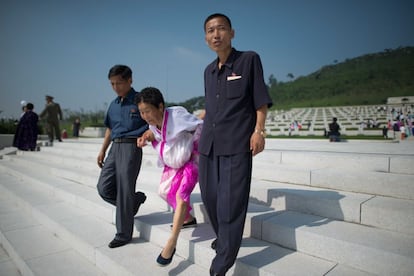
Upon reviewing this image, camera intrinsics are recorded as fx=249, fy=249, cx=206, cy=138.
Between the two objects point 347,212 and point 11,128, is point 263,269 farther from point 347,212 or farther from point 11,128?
point 11,128

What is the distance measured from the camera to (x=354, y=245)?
172 centimetres

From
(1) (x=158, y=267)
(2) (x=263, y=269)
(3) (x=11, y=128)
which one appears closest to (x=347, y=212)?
(2) (x=263, y=269)

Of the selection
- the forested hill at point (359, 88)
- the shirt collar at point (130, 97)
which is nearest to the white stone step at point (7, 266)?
the shirt collar at point (130, 97)

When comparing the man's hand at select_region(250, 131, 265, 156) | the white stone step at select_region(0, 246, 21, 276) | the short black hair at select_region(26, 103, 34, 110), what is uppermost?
the short black hair at select_region(26, 103, 34, 110)

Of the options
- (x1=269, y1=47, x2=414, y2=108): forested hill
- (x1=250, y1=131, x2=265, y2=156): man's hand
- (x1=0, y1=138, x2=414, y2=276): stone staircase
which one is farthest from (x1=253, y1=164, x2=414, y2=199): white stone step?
(x1=269, y1=47, x2=414, y2=108): forested hill

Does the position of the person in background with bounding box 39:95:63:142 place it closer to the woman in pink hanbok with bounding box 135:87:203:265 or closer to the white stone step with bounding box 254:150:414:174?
the white stone step with bounding box 254:150:414:174

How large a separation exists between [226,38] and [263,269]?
5.36 ft

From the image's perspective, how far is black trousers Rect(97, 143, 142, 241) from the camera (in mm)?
2439

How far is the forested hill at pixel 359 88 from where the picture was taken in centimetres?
4953

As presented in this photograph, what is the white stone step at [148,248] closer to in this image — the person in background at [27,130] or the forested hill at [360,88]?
the person in background at [27,130]

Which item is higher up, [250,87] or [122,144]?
[250,87]

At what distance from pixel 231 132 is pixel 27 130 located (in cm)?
957

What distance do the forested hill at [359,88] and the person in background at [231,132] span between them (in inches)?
1402

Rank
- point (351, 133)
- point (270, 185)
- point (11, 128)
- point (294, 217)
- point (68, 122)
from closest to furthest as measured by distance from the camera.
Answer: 1. point (294, 217)
2. point (270, 185)
3. point (11, 128)
4. point (351, 133)
5. point (68, 122)
